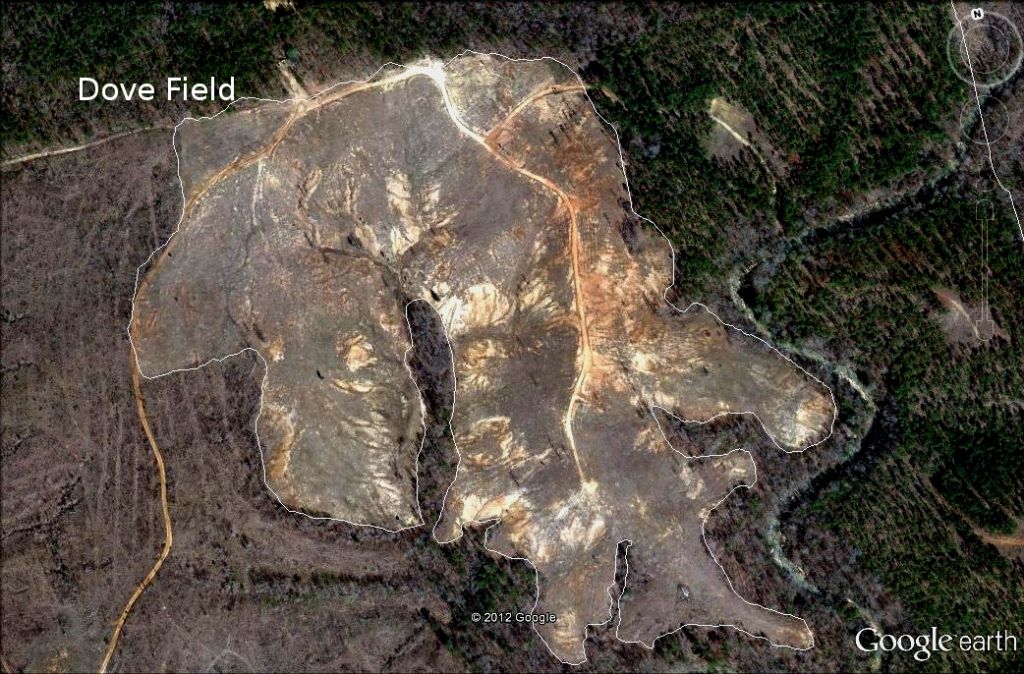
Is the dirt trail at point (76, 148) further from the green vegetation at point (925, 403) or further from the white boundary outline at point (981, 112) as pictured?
the white boundary outline at point (981, 112)

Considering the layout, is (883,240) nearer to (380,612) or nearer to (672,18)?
(672,18)

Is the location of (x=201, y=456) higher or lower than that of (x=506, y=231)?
lower

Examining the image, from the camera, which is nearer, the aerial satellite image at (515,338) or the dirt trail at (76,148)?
the aerial satellite image at (515,338)

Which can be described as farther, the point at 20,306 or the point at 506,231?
the point at 20,306

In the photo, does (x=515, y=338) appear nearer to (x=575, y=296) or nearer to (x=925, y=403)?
(x=575, y=296)

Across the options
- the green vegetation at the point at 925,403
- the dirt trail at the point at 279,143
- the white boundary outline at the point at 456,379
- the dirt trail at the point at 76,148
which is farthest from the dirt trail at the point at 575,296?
the dirt trail at the point at 76,148

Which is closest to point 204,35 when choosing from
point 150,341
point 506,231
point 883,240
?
point 150,341

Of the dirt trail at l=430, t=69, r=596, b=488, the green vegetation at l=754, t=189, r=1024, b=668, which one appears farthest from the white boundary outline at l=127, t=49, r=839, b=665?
the dirt trail at l=430, t=69, r=596, b=488

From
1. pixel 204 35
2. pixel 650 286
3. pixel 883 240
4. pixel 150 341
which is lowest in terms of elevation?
pixel 150 341

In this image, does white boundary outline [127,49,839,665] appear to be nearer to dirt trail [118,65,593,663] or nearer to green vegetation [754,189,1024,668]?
dirt trail [118,65,593,663]
